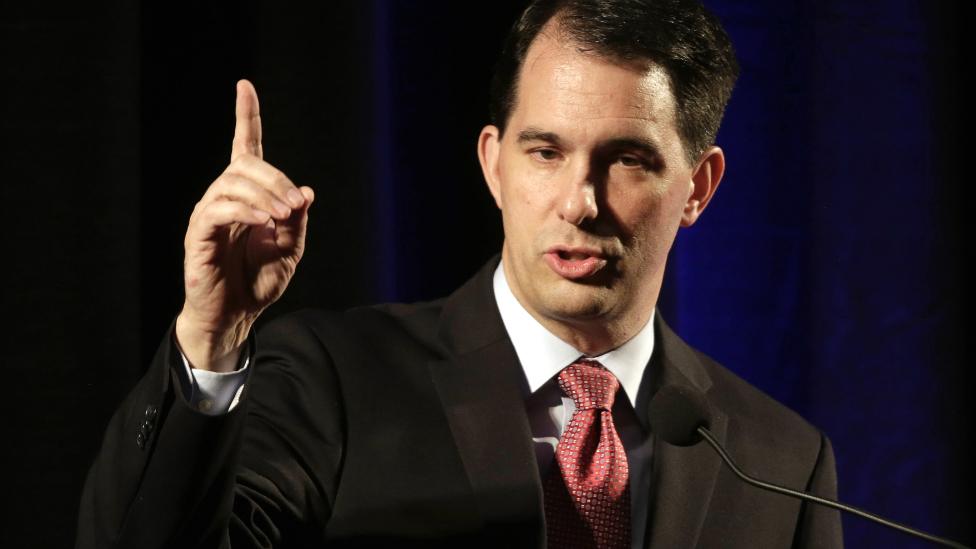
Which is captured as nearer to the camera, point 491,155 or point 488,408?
point 488,408

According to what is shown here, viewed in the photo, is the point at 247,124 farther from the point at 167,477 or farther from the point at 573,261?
the point at 573,261

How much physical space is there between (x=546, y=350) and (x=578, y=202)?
24cm

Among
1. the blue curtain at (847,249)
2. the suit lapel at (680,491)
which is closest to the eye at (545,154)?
the suit lapel at (680,491)

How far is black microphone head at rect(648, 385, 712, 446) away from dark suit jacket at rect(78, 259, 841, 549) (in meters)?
0.26

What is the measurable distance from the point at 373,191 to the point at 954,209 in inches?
50.9

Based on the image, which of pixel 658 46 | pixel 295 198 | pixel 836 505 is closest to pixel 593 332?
pixel 658 46

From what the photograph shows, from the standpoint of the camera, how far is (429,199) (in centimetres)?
244

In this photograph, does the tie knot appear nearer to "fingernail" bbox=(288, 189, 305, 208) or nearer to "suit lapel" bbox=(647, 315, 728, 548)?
"suit lapel" bbox=(647, 315, 728, 548)

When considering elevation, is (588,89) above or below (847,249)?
above

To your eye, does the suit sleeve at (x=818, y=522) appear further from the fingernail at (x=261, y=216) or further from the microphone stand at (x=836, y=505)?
the fingernail at (x=261, y=216)

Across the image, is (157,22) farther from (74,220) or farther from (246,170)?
(246,170)

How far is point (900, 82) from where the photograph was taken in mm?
2844

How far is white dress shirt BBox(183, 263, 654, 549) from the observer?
6.46ft

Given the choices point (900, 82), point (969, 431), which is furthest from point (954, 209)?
point (969, 431)
